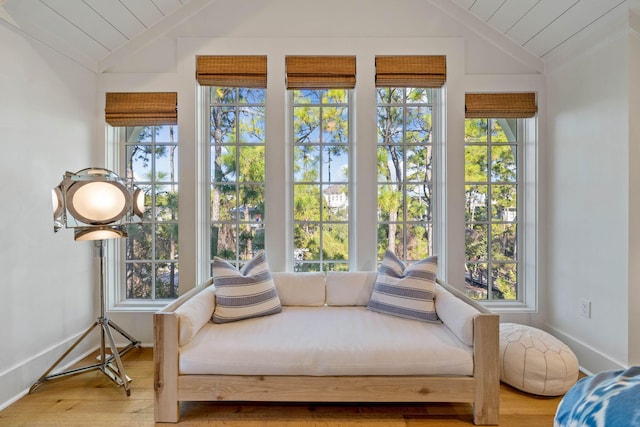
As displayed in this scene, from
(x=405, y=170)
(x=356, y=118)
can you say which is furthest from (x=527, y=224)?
(x=356, y=118)

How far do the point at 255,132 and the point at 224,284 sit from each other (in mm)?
1342

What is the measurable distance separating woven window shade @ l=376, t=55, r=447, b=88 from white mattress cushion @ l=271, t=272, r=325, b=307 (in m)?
1.72

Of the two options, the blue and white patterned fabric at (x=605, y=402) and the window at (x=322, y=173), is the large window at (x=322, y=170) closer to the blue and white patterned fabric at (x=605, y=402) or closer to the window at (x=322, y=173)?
the window at (x=322, y=173)

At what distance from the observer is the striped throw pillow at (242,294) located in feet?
6.75

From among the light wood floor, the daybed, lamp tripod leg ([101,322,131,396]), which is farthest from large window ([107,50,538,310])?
the daybed

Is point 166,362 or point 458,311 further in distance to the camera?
point 458,311

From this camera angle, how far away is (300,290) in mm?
2396

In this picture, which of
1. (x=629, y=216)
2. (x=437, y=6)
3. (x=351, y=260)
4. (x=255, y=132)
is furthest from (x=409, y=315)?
(x=437, y=6)

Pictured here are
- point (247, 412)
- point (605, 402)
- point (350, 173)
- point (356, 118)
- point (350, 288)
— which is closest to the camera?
point (605, 402)

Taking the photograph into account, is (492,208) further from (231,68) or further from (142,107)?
(142,107)

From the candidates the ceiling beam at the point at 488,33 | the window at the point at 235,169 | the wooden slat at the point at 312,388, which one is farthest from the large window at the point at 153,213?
the ceiling beam at the point at 488,33

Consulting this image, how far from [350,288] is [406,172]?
1126 millimetres

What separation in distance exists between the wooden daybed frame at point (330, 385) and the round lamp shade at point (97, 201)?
75cm

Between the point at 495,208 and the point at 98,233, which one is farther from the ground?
the point at 495,208
